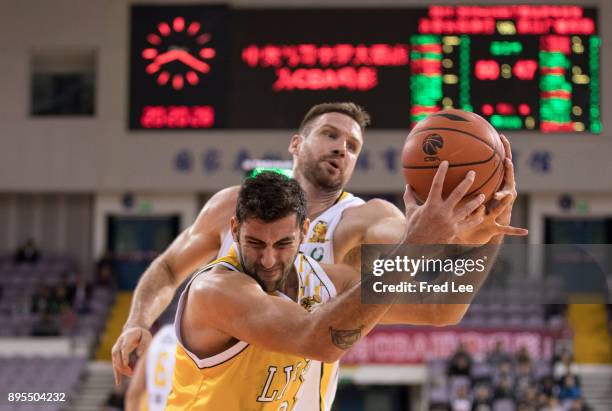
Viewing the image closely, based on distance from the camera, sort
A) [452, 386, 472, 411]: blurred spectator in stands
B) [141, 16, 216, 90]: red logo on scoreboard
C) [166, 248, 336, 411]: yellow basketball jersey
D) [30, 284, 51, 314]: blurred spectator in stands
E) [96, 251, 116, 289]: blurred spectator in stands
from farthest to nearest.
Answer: [96, 251, 116, 289]: blurred spectator in stands → [30, 284, 51, 314]: blurred spectator in stands → [141, 16, 216, 90]: red logo on scoreboard → [452, 386, 472, 411]: blurred spectator in stands → [166, 248, 336, 411]: yellow basketball jersey

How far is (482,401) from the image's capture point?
1023 cm

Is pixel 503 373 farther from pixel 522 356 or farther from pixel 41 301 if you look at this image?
pixel 41 301

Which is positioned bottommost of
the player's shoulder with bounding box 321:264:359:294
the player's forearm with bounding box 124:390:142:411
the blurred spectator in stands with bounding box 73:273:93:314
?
the blurred spectator in stands with bounding box 73:273:93:314

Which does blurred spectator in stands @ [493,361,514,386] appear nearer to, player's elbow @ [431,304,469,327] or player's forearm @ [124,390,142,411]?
player's forearm @ [124,390,142,411]

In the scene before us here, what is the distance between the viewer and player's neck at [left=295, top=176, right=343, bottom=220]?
12.7 ft

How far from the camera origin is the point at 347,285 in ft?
10.3

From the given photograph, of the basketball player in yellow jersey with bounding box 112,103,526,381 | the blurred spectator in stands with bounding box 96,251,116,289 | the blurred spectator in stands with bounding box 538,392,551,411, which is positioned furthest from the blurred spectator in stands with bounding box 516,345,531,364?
the basketball player in yellow jersey with bounding box 112,103,526,381

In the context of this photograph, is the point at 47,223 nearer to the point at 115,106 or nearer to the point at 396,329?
the point at 115,106

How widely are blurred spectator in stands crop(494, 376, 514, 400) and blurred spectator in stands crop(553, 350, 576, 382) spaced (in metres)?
0.63

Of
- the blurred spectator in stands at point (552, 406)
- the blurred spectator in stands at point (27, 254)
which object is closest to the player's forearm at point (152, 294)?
the blurred spectator in stands at point (552, 406)

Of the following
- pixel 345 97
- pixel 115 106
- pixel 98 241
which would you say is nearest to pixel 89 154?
pixel 115 106

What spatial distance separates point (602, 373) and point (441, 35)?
4.73 metres

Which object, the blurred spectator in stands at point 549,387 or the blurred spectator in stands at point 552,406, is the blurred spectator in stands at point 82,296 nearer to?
the blurred spectator in stands at point 549,387

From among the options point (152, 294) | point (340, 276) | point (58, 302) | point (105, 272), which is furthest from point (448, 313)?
point (105, 272)
